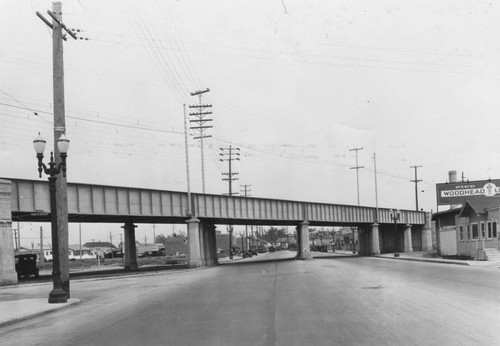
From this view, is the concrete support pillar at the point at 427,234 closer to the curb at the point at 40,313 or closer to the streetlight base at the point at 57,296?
the curb at the point at 40,313

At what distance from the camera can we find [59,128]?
745 inches

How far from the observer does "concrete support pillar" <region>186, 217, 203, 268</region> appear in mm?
46750

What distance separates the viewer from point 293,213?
196 ft

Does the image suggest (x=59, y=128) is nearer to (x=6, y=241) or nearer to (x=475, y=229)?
(x=6, y=241)

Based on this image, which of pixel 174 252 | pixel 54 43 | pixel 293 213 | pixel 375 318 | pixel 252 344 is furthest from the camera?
pixel 174 252

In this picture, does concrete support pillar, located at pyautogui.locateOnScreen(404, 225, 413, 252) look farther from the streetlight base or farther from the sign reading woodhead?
the streetlight base

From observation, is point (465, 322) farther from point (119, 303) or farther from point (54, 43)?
point (54, 43)

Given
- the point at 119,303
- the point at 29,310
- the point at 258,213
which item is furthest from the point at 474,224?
the point at 29,310

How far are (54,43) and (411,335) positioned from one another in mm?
16581

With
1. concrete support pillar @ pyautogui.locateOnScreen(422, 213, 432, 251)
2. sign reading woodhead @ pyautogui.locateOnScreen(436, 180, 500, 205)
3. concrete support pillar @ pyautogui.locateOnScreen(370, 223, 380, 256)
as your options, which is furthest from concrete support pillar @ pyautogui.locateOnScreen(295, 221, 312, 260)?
concrete support pillar @ pyautogui.locateOnScreen(422, 213, 432, 251)

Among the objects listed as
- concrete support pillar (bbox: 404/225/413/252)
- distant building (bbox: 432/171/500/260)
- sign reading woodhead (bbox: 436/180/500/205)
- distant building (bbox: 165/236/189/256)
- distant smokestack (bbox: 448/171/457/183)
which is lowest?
distant building (bbox: 165/236/189/256)

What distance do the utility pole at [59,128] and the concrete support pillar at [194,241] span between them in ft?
90.1

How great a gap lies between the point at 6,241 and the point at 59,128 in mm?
14589

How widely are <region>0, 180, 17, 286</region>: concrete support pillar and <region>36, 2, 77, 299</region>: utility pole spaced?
13.2m
